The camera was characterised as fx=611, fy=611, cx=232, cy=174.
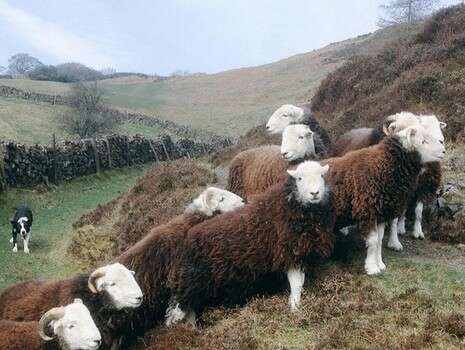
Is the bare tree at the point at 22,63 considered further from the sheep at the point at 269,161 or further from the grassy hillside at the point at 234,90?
the sheep at the point at 269,161

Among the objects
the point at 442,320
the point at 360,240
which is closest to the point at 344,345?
the point at 442,320

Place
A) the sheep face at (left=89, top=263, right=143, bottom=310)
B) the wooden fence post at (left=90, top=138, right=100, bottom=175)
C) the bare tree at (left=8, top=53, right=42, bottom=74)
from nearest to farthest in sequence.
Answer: the sheep face at (left=89, top=263, right=143, bottom=310)
the wooden fence post at (left=90, top=138, right=100, bottom=175)
the bare tree at (left=8, top=53, right=42, bottom=74)

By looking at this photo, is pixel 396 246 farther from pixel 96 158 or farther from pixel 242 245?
pixel 96 158

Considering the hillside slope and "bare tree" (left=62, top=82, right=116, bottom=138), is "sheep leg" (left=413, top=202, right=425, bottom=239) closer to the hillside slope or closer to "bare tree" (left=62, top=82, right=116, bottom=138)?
the hillside slope

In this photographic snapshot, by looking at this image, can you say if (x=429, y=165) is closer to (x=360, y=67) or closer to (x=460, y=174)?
(x=460, y=174)

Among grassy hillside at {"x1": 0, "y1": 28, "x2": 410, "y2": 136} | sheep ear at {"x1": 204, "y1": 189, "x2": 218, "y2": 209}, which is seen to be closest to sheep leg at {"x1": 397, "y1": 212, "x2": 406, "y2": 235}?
sheep ear at {"x1": 204, "y1": 189, "x2": 218, "y2": 209}

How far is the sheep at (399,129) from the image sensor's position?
9406mm

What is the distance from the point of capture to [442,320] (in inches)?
270

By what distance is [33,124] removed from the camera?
42.6m

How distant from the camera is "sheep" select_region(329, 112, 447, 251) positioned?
30.9 ft

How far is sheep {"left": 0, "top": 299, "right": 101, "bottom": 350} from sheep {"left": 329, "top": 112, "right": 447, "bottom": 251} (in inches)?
206

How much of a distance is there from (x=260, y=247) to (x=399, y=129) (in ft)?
9.90

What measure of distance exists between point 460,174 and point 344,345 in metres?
7.23

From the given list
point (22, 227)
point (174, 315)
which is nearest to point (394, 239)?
point (174, 315)
